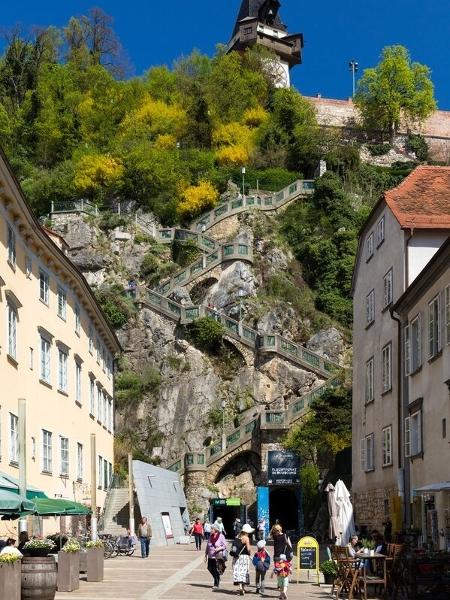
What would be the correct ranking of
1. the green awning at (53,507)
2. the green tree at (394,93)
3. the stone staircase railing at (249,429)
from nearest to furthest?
the green awning at (53,507)
the stone staircase railing at (249,429)
the green tree at (394,93)

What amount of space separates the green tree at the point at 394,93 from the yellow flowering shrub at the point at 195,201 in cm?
2384

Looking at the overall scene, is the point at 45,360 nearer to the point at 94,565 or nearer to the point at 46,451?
the point at 46,451

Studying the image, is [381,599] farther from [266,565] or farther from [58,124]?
[58,124]

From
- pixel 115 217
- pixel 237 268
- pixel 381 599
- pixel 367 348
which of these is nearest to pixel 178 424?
pixel 237 268

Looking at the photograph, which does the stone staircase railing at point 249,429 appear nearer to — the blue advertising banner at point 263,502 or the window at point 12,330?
the blue advertising banner at point 263,502

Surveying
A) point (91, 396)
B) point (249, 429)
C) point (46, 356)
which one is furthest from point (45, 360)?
point (249, 429)

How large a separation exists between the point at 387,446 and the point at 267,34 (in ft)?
254

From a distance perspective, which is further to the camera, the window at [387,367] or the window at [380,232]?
the window at [380,232]

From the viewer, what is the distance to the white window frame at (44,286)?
32.9 meters

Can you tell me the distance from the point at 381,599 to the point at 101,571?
741 cm

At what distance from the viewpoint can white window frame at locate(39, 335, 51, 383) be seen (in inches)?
1267

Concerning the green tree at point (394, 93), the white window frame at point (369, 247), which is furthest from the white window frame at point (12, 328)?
the green tree at point (394, 93)

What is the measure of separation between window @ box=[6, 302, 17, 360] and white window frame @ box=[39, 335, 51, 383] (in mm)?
3082

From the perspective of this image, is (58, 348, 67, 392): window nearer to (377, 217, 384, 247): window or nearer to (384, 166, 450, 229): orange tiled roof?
(377, 217, 384, 247): window
